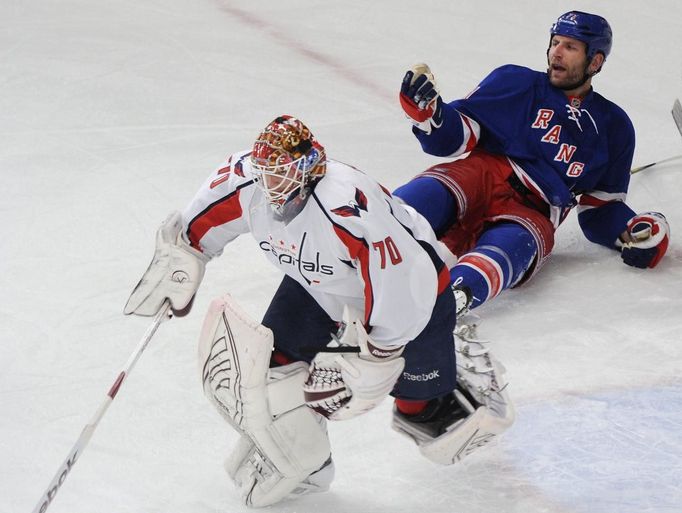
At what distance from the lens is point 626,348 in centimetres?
326

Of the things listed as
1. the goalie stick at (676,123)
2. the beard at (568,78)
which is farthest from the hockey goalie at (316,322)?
the goalie stick at (676,123)

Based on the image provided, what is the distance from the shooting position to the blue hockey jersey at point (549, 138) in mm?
3625

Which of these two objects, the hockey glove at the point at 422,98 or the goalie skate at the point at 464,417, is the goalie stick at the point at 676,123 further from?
the goalie skate at the point at 464,417

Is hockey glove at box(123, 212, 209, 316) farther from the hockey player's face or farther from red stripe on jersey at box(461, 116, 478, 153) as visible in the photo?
the hockey player's face

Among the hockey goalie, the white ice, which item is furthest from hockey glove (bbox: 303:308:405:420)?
the white ice

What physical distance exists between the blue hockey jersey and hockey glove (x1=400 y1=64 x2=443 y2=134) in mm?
44

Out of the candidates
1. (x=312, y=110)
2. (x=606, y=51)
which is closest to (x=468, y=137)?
(x=606, y=51)

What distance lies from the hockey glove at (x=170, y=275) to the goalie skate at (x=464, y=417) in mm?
562

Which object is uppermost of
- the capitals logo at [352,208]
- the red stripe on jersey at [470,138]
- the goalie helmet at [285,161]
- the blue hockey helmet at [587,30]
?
the blue hockey helmet at [587,30]

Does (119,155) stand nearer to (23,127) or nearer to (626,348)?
(23,127)

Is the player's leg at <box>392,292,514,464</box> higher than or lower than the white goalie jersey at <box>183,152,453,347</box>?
lower

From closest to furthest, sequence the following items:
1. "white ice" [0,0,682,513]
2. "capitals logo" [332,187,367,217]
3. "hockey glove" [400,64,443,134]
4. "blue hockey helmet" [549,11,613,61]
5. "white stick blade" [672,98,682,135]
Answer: "capitals logo" [332,187,367,217] → "white ice" [0,0,682,513] → "hockey glove" [400,64,443,134] → "blue hockey helmet" [549,11,613,61] → "white stick blade" [672,98,682,135]

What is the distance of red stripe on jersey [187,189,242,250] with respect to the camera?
8.32ft

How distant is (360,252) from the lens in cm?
232
